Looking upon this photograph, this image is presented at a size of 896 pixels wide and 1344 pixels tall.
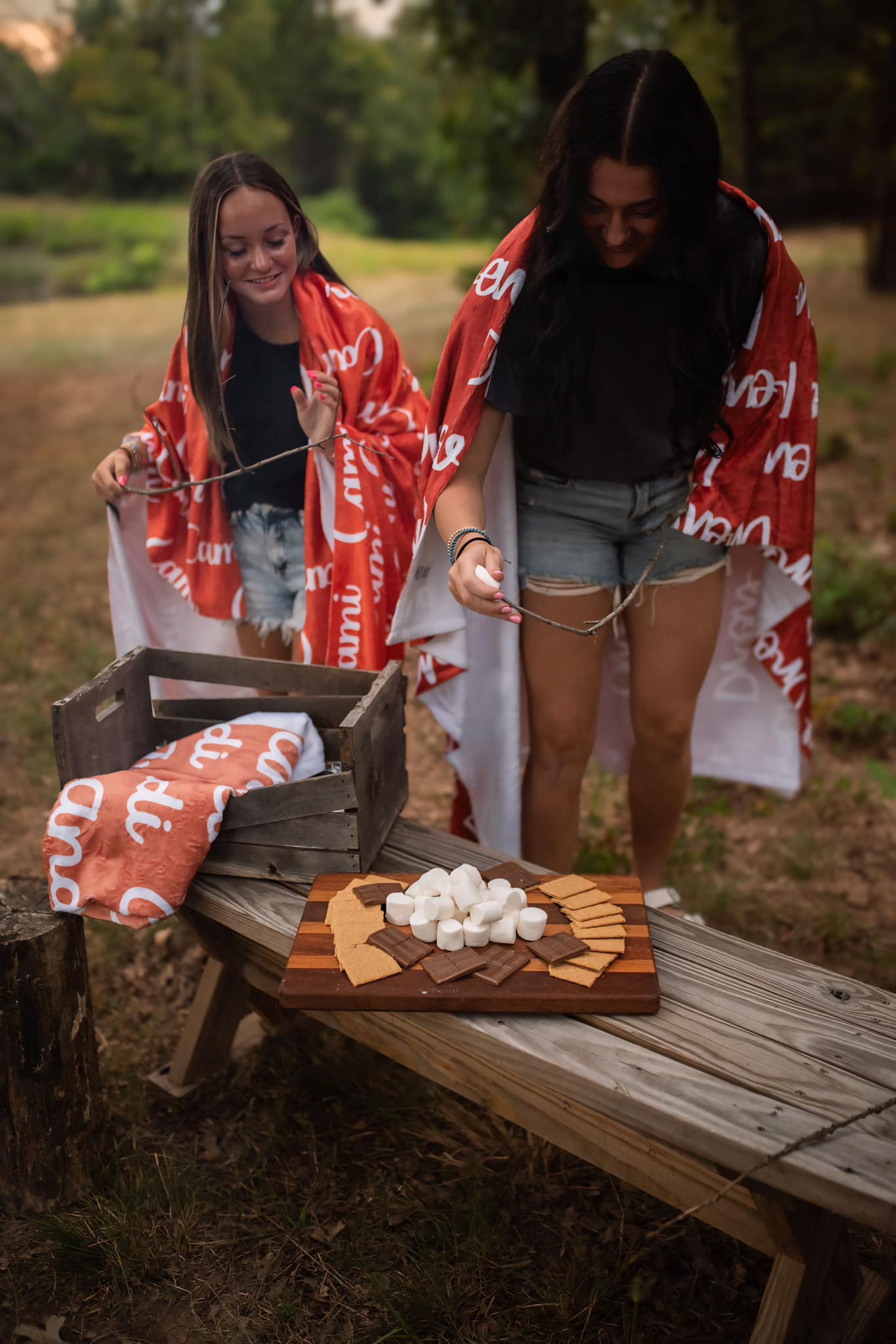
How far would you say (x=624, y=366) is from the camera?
2.22 m

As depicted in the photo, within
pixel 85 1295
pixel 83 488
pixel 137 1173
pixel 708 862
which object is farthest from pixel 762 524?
pixel 83 488

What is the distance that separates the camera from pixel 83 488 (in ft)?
26.1

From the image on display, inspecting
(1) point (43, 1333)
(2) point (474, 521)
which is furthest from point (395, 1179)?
(2) point (474, 521)

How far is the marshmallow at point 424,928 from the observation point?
1.91 meters

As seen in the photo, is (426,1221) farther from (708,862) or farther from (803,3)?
(803,3)

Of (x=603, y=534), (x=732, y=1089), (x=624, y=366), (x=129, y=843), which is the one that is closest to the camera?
(x=732, y=1089)

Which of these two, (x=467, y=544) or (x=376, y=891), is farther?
(x=467, y=544)

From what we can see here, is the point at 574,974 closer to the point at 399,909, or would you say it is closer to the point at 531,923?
the point at 531,923

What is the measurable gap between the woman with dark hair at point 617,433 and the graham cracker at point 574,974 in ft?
2.08

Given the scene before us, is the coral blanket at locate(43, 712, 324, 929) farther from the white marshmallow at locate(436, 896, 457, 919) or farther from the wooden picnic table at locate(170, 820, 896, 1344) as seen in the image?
the white marshmallow at locate(436, 896, 457, 919)

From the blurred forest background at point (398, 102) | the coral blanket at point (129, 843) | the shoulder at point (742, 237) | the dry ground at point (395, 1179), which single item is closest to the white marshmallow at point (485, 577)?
the coral blanket at point (129, 843)

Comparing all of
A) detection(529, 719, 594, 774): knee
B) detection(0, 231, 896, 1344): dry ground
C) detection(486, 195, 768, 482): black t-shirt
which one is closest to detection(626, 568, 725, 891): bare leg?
detection(529, 719, 594, 774): knee

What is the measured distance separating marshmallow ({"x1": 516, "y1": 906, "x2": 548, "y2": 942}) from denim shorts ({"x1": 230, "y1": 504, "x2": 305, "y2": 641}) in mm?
1157

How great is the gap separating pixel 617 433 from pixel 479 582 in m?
0.51
